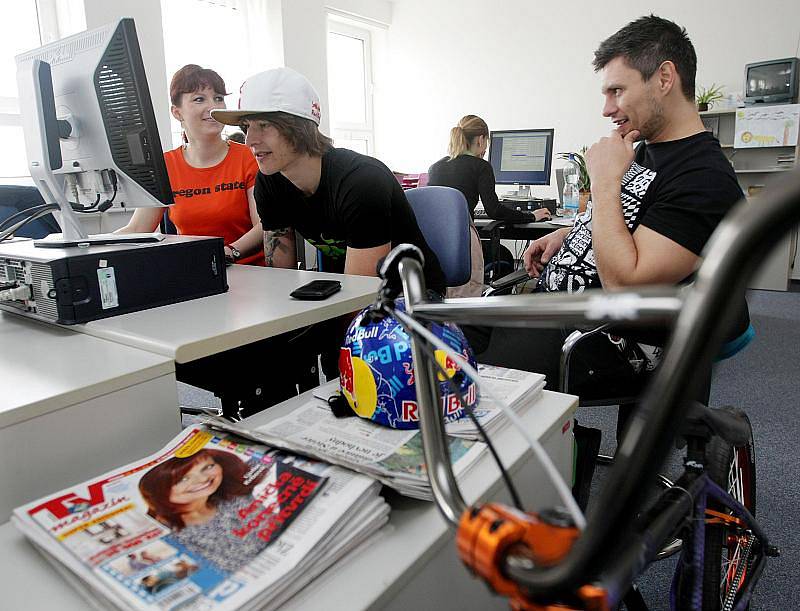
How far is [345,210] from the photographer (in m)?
1.58

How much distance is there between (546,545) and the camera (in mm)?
322

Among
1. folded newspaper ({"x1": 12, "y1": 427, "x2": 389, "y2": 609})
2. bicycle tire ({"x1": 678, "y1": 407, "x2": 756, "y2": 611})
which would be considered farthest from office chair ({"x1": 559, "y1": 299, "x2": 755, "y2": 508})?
folded newspaper ({"x1": 12, "y1": 427, "x2": 389, "y2": 609})

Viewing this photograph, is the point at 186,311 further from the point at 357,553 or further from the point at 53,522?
the point at 357,553

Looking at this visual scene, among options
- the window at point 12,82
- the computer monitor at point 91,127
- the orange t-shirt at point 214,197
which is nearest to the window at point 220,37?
the window at point 12,82

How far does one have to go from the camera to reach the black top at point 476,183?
3.30 m

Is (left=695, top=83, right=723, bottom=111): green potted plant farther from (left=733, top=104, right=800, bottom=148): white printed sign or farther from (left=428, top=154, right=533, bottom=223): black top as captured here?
(left=428, top=154, right=533, bottom=223): black top

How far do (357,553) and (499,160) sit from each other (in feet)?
12.1

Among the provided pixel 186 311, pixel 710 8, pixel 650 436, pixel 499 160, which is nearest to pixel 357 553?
pixel 650 436

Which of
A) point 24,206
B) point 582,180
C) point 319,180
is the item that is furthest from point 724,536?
point 24,206

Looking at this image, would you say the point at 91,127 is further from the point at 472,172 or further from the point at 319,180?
the point at 472,172

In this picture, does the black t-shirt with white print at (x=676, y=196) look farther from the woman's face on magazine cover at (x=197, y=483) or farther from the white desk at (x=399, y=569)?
the woman's face on magazine cover at (x=197, y=483)

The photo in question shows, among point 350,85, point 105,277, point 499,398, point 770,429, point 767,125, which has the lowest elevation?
point 770,429

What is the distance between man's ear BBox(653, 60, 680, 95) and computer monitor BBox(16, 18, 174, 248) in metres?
1.11

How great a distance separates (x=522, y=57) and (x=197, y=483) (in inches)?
222
